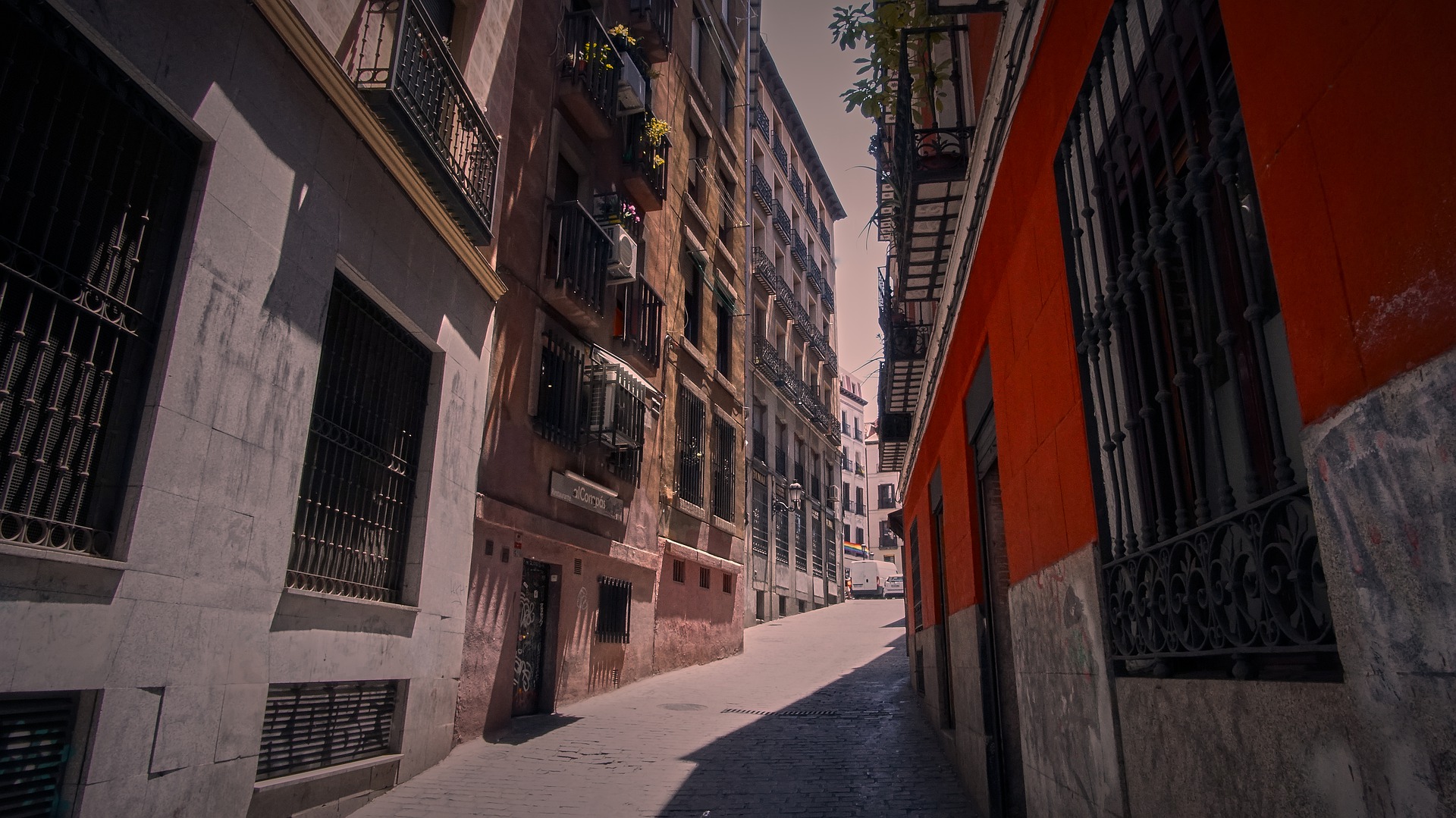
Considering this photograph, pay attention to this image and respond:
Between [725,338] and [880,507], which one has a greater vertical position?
[880,507]

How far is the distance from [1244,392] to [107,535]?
5204 mm

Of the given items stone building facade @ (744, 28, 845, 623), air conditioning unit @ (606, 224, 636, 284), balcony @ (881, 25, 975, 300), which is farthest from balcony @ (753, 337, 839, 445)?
balcony @ (881, 25, 975, 300)

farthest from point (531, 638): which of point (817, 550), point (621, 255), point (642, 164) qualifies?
point (817, 550)

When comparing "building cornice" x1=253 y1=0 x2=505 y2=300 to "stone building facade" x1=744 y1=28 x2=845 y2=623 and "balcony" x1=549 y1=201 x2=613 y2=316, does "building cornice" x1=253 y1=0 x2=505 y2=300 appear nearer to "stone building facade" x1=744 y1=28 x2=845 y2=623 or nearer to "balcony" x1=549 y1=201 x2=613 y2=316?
"balcony" x1=549 y1=201 x2=613 y2=316

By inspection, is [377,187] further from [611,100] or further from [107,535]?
Result: [611,100]

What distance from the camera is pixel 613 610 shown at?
41.5 ft

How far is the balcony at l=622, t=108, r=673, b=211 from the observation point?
14273 mm

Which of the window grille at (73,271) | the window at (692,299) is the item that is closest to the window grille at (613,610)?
the window at (692,299)

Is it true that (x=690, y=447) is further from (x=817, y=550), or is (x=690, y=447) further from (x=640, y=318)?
(x=817, y=550)

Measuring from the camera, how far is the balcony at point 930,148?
6.81 meters

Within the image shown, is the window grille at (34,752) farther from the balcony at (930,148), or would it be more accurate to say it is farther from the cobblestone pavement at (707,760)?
the balcony at (930,148)

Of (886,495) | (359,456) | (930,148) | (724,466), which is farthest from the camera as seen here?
(886,495)

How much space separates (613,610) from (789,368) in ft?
59.0

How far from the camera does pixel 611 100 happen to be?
1330 cm
